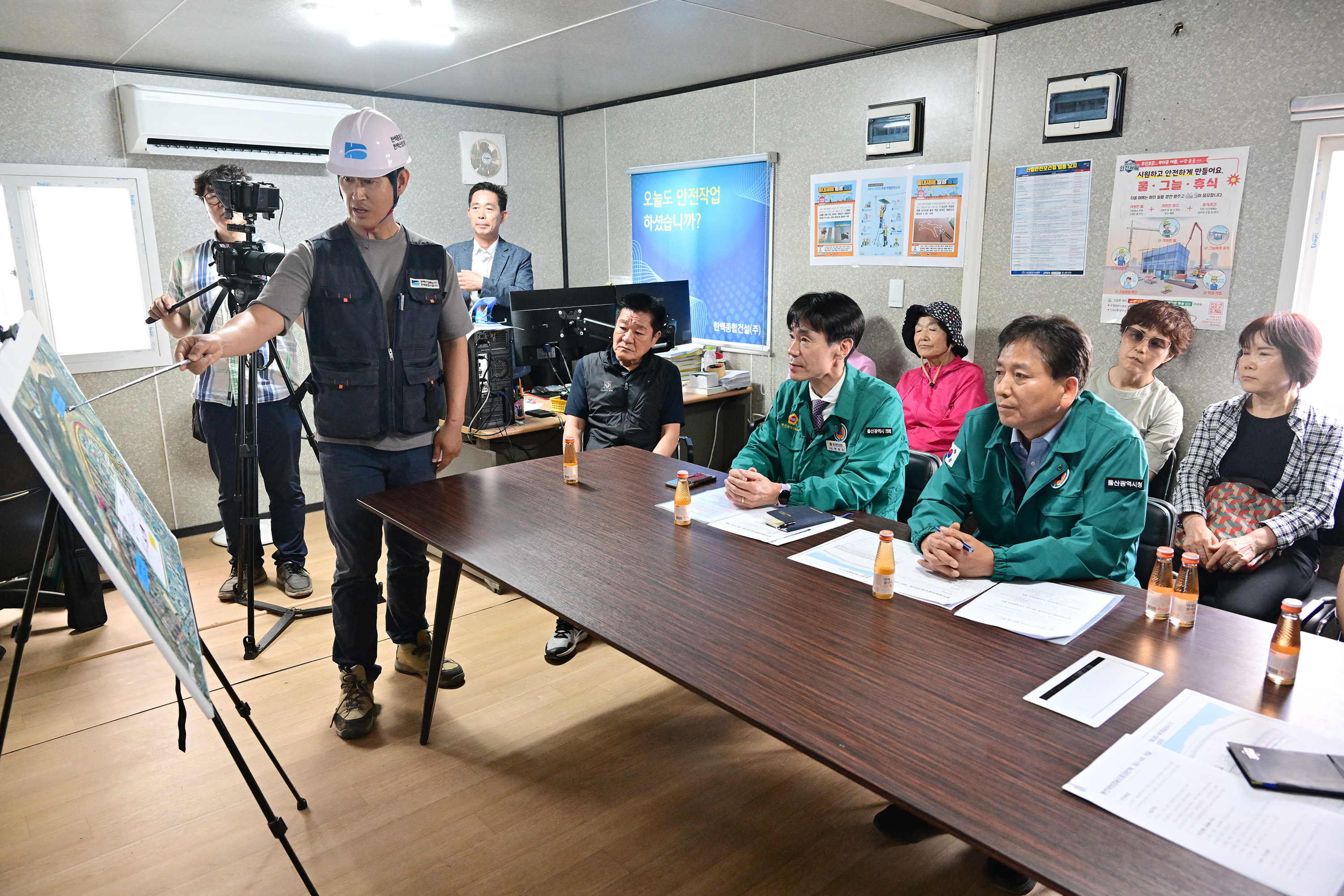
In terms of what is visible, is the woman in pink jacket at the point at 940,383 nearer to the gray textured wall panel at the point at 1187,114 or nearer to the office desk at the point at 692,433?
the gray textured wall panel at the point at 1187,114

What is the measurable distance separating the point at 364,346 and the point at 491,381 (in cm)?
104

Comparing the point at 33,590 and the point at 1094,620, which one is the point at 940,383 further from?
the point at 33,590

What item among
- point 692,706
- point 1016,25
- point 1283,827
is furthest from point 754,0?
point 1283,827

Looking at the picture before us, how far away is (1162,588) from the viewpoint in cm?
150

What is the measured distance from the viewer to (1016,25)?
3414 mm

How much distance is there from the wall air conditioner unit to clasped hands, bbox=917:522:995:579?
3719 mm

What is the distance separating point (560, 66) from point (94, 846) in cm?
374

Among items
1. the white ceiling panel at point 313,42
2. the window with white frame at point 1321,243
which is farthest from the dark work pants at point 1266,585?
the white ceiling panel at point 313,42

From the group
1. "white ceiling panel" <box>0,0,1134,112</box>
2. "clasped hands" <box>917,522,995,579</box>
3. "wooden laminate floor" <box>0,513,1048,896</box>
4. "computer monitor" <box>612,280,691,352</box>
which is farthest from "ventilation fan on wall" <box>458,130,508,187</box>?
"clasped hands" <box>917,522,995,579</box>

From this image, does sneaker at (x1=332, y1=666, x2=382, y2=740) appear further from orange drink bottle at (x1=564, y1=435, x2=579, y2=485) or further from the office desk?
the office desk

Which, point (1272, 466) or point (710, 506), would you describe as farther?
point (1272, 466)

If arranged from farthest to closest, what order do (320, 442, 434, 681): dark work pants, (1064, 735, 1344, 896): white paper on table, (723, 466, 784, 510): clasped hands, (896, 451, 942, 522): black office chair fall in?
(896, 451, 942, 522): black office chair → (320, 442, 434, 681): dark work pants → (723, 466, 784, 510): clasped hands → (1064, 735, 1344, 896): white paper on table

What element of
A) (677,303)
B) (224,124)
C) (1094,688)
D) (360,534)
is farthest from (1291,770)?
(224,124)

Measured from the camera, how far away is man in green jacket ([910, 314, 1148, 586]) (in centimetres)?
172
